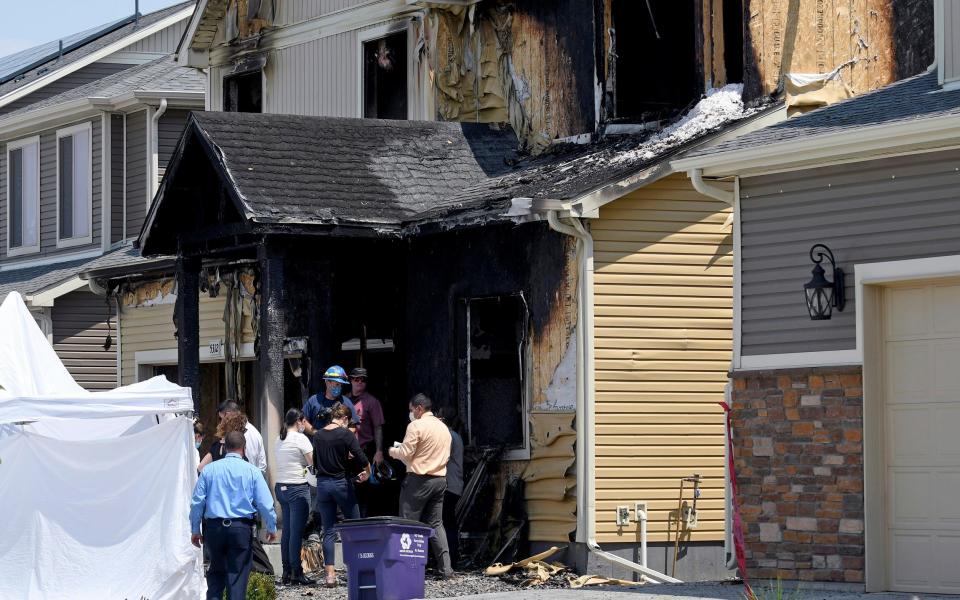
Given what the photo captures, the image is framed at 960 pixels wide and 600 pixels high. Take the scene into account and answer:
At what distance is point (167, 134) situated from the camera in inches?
1060

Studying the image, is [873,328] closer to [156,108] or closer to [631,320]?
[631,320]

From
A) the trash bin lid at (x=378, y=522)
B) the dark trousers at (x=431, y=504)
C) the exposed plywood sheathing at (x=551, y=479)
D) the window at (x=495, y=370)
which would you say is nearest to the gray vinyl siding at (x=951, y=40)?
the exposed plywood sheathing at (x=551, y=479)

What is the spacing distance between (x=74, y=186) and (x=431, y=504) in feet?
46.0

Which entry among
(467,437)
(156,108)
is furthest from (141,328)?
(467,437)

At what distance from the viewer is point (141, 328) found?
24.5 meters

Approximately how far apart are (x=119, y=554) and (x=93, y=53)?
19.2 metres

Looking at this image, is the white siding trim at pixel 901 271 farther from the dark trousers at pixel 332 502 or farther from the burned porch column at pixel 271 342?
the burned porch column at pixel 271 342

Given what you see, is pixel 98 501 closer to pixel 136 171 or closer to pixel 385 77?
pixel 385 77

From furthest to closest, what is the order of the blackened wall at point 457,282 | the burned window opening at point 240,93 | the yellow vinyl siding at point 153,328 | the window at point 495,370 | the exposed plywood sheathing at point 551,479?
the burned window opening at point 240,93 → the yellow vinyl siding at point 153,328 → the window at point 495,370 → the blackened wall at point 457,282 → the exposed plywood sheathing at point 551,479

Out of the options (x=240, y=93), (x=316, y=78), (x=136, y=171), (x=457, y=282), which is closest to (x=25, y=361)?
(x=457, y=282)

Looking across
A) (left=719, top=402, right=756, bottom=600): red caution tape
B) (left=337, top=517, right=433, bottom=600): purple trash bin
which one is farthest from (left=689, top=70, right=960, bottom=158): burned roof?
(left=337, top=517, right=433, bottom=600): purple trash bin

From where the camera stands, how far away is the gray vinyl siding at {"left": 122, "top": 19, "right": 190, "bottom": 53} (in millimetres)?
32188

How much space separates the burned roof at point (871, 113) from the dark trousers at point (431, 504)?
13.4ft

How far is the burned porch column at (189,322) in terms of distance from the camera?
19.4 metres
